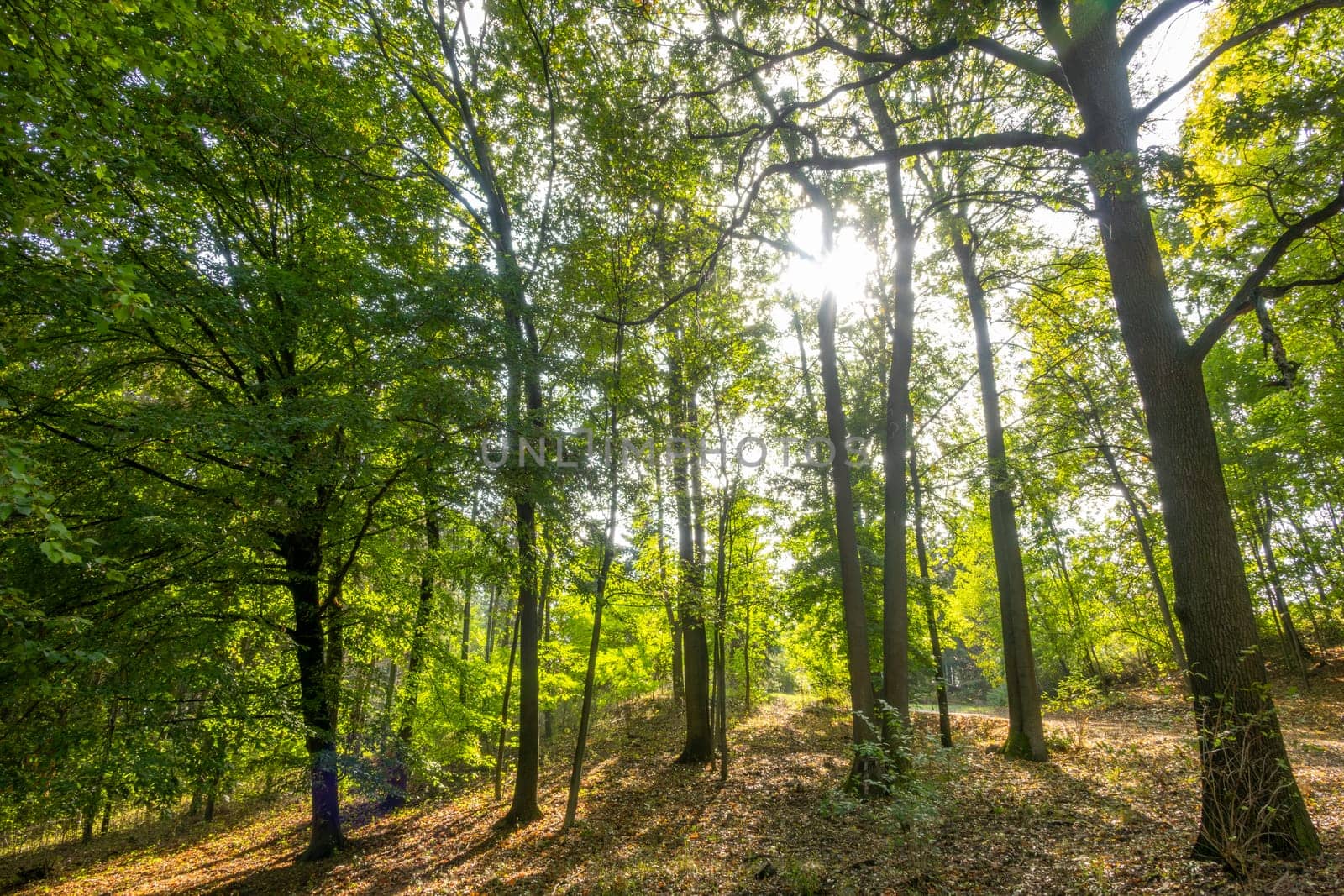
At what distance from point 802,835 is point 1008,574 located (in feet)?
19.7

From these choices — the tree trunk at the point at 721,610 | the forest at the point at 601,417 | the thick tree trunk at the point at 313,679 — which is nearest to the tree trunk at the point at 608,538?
the forest at the point at 601,417

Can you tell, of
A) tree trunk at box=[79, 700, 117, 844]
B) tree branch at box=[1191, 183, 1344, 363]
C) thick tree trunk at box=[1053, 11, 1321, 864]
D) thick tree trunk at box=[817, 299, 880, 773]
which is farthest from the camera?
thick tree trunk at box=[817, 299, 880, 773]

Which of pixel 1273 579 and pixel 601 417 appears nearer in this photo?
pixel 601 417

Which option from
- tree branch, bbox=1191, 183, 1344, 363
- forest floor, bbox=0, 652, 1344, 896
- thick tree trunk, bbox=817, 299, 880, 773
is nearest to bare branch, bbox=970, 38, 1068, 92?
tree branch, bbox=1191, 183, 1344, 363

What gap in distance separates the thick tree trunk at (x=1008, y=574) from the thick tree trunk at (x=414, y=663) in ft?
31.2

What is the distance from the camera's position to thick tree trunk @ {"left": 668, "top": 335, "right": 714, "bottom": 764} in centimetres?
1047

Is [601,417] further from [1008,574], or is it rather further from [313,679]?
[1008,574]

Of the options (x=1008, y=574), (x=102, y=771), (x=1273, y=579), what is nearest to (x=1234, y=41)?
(x=1008, y=574)

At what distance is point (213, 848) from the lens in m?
11.2

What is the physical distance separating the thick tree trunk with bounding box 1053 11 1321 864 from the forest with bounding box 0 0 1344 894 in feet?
0.11

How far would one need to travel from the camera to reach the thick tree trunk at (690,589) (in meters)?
10.5

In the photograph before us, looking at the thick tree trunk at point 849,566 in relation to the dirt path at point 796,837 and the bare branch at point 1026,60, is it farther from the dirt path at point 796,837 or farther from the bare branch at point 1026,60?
the bare branch at point 1026,60

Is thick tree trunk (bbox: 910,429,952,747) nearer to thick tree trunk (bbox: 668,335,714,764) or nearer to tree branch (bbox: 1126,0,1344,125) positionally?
thick tree trunk (bbox: 668,335,714,764)

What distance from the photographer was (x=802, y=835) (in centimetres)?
726
